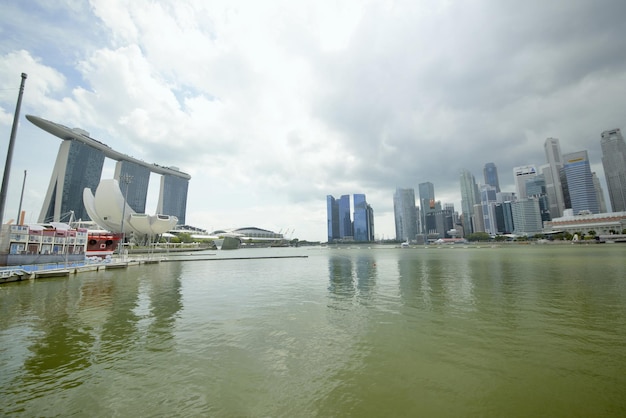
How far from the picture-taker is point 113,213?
3903 inches

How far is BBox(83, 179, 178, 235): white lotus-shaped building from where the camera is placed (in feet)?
320

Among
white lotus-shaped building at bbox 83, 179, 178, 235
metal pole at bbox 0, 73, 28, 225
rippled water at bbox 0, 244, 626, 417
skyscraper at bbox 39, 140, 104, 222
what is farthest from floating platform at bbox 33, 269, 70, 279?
skyscraper at bbox 39, 140, 104, 222

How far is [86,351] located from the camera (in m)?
9.93

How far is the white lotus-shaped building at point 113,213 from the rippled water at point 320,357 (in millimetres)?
95192

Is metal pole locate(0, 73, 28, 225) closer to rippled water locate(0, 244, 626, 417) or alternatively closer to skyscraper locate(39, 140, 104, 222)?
rippled water locate(0, 244, 626, 417)

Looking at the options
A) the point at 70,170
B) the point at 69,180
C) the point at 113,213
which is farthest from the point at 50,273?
the point at 70,170

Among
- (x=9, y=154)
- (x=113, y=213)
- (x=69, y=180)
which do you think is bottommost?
(x=9, y=154)

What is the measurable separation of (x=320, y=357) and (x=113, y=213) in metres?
116

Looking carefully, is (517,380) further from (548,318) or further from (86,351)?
(86,351)

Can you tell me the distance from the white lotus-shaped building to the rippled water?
9519 cm

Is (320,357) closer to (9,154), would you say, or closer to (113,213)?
(9,154)

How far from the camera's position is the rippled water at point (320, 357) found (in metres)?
6.30

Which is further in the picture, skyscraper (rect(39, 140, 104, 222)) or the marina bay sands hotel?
skyscraper (rect(39, 140, 104, 222))

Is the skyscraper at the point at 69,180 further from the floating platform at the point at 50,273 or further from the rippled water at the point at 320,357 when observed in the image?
the rippled water at the point at 320,357
